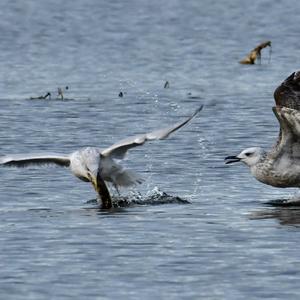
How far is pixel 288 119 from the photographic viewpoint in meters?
18.1

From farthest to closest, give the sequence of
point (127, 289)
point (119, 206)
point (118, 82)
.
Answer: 1. point (118, 82)
2. point (119, 206)
3. point (127, 289)

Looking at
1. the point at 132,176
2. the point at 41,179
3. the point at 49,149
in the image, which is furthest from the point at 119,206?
the point at 49,149

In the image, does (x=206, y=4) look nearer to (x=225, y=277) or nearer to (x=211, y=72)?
(x=211, y=72)

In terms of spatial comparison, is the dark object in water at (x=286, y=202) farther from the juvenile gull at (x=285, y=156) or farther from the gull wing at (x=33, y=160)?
the gull wing at (x=33, y=160)

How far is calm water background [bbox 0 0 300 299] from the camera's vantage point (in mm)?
14367

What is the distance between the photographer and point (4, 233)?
54.4ft

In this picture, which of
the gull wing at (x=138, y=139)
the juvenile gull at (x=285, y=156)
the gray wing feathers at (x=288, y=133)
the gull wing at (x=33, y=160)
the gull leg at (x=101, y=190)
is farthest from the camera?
the gull wing at (x=33, y=160)

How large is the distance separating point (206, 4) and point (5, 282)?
44.4m

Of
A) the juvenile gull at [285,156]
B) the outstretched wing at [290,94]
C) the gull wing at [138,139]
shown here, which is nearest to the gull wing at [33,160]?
the gull wing at [138,139]

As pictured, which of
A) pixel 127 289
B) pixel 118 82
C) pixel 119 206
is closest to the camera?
pixel 127 289

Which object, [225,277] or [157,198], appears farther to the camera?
[157,198]

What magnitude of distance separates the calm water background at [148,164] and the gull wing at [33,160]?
0.42 meters

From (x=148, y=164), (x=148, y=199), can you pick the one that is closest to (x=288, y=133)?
(x=148, y=199)

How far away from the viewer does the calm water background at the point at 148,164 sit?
47.1 feet
